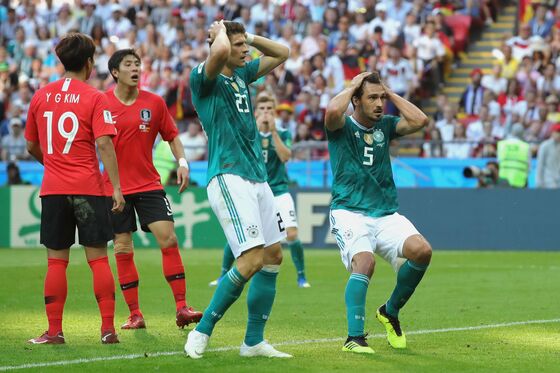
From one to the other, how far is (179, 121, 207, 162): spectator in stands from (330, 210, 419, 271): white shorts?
1435 centimetres

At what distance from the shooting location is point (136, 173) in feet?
35.7

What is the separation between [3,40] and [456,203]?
1556cm

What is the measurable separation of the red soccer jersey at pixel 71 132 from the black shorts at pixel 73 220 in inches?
2.6

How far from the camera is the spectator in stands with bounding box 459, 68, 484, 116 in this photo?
80.1 feet

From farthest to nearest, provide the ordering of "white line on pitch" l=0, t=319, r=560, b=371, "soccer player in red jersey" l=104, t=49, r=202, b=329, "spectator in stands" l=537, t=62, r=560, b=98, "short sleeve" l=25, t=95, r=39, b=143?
"spectator in stands" l=537, t=62, r=560, b=98
"soccer player in red jersey" l=104, t=49, r=202, b=329
"short sleeve" l=25, t=95, r=39, b=143
"white line on pitch" l=0, t=319, r=560, b=371

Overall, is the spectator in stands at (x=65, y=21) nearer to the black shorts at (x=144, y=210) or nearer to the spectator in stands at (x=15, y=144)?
the spectator in stands at (x=15, y=144)

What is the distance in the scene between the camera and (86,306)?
12508mm

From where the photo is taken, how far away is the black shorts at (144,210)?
1082 cm

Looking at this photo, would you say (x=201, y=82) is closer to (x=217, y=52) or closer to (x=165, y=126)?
(x=217, y=52)

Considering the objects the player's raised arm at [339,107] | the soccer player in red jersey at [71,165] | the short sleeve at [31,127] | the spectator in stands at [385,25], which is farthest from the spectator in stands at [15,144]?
the player's raised arm at [339,107]

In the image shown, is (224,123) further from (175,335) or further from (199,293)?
(199,293)

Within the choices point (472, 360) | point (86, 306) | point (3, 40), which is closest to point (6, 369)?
point (472, 360)

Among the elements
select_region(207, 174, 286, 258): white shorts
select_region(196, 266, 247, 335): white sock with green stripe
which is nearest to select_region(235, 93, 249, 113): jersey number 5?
select_region(207, 174, 286, 258): white shorts

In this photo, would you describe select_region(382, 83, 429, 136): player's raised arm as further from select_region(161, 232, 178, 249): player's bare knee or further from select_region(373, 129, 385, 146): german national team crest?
select_region(161, 232, 178, 249): player's bare knee
